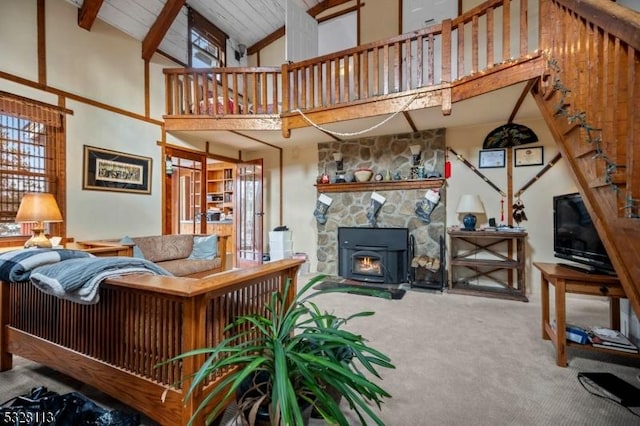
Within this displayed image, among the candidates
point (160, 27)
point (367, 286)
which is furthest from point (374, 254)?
point (160, 27)

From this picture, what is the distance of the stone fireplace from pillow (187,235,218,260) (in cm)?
181

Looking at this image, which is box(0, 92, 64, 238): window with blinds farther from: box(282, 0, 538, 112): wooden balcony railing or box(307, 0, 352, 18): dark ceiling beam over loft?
box(307, 0, 352, 18): dark ceiling beam over loft

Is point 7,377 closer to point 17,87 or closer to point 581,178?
point 17,87

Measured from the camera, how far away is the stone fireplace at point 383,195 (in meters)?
4.45

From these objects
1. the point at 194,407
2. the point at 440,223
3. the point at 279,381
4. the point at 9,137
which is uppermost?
the point at 9,137

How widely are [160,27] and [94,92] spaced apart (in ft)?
4.25

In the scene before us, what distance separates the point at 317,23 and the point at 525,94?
368 cm

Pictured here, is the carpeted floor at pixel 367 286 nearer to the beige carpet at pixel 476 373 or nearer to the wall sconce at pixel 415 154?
the beige carpet at pixel 476 373

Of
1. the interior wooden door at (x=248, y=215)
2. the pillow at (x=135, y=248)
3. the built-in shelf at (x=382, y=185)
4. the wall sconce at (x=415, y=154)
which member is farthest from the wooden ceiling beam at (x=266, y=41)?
the pillow at (x=135, y=248)

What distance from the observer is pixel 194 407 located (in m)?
1.22

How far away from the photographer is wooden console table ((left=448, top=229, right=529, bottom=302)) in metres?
3.76

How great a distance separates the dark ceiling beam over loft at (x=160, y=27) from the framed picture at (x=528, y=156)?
5016mm

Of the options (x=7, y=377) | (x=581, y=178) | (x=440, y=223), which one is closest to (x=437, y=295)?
(x=440, y=223)

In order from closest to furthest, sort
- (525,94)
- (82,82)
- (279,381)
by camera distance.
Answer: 1. (279,381)
2. (525,94)
3. (82,82)
